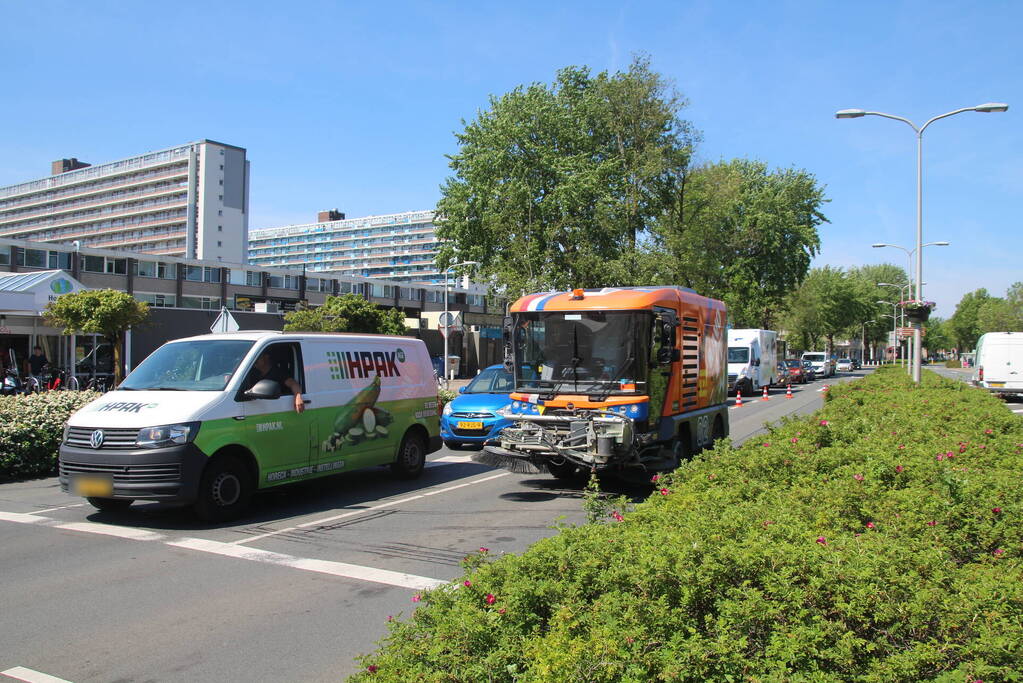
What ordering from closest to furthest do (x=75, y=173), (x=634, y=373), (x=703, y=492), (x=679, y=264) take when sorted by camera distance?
(x=703, y=492), (x=634, y=373), (x=679, y=264), (x=75, y=173)

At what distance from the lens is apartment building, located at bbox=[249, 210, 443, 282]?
512ft

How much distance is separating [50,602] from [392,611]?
2.66 meters

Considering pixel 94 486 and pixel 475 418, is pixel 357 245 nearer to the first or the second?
pixel 475 418

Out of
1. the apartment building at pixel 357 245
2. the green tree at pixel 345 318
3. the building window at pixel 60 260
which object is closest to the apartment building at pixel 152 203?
the apartment building at pixel 357 245

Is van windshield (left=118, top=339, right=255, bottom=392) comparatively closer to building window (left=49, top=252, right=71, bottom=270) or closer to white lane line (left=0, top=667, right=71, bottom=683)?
white lane line (left=0, top=667, right=71, bottom=683)

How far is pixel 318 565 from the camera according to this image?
6902mm

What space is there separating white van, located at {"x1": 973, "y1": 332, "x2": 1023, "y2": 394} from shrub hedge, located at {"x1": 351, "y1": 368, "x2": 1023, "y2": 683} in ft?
100

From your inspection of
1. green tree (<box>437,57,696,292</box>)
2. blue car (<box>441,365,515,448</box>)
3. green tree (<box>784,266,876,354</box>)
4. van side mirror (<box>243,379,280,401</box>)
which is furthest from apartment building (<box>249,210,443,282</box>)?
van side mirror (<box>243,379,280,401</box>)

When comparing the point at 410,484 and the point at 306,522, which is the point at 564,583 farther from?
the point at 410,484

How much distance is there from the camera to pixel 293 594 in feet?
19.9

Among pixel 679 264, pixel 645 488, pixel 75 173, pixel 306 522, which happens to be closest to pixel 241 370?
pixel 306 522

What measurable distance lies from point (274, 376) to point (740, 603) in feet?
24.9

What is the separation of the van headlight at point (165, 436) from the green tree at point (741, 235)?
2496cm

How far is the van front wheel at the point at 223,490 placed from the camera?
8.41m
